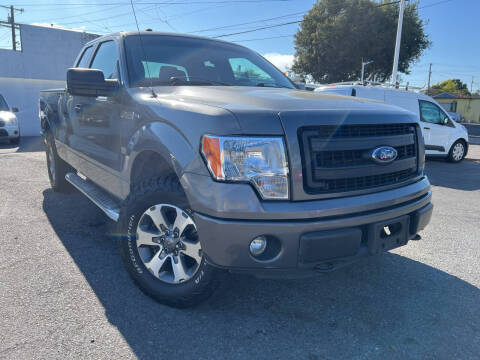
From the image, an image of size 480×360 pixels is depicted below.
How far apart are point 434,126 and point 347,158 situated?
940 centimetres

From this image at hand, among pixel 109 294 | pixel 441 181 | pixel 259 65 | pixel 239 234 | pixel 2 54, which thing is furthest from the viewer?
pixel 2 54

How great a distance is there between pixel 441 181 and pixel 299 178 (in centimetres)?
683

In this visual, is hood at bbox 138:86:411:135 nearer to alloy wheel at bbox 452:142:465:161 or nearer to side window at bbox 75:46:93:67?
side window at bbox 75:46:93:67

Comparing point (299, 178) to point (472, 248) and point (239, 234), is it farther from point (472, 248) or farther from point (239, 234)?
point (472, 248)

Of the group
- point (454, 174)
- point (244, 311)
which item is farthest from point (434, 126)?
point (244, 311)

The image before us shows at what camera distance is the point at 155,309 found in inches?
97.5

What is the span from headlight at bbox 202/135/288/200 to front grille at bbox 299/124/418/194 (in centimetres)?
14

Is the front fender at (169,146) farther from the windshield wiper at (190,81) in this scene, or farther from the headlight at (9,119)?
the headlight at (9,119)

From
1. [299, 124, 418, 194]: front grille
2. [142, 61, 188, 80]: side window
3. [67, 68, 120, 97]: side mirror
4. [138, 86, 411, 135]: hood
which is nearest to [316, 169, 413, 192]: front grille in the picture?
[299, 124, 418, 194]: front grille

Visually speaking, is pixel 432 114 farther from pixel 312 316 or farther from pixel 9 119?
pixel 9 119

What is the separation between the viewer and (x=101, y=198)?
3432 millimetres

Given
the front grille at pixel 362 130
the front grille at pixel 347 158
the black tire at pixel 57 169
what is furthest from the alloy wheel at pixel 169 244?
the black tire at pixel 57 169

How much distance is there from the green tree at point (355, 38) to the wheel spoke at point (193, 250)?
95.0 feet

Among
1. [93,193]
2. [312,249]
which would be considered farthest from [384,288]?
[93,193]
